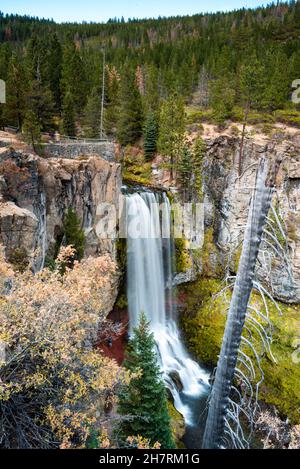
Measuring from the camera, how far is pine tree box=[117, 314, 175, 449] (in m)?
12.3

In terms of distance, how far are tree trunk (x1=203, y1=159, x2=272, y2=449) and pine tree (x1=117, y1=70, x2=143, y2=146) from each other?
109 feet

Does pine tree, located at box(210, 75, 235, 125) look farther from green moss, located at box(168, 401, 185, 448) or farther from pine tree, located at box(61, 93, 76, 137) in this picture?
green moss, located at box(168, 401, 185, 448)

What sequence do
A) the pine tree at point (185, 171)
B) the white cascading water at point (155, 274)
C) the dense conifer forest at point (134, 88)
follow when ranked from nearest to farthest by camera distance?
1. the white cascading water at point (155, 274)
2. the dense conifer forest at point (134, 88)
3. the pine tree at point (185, 171)

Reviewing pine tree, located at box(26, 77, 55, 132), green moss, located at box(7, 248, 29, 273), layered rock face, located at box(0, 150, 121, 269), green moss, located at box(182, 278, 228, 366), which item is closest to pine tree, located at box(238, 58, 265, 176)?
green moss, located at box(182, 278, 228, 366)

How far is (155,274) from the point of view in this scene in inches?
1059

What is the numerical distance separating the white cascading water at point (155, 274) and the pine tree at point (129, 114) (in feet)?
43.5

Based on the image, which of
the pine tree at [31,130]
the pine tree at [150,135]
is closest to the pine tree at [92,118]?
the pine tree at [150,135]

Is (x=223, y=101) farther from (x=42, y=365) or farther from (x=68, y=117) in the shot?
(x=42, y=365)

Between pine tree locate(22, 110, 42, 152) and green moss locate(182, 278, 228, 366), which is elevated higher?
pine tree locate(22, 110, 42, 152)

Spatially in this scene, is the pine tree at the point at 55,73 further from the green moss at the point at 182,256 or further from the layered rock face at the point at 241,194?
the green moss at the point at 182,256

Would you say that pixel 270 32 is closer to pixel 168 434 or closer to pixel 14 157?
pixel 14 157

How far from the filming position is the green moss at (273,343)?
70.1 feet

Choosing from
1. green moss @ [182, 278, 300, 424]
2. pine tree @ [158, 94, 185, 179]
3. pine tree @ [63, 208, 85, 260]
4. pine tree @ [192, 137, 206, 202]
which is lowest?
green moss @ [182, 278, 300, 424]
